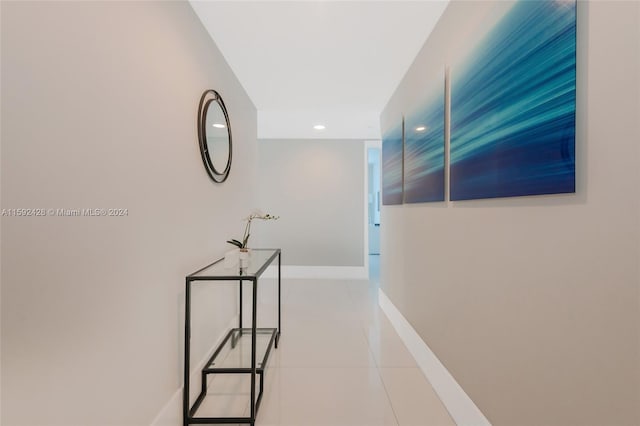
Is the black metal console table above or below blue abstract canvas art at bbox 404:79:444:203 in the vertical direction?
below

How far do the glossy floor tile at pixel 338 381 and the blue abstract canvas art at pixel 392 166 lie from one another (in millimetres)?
1253

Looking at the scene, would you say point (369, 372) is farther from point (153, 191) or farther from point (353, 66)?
point (353, 66)

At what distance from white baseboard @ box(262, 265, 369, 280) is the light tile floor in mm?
1877

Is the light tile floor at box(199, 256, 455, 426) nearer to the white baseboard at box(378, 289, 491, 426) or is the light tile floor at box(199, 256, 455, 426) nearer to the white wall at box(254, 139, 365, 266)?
the white baseboard at box(378, 289, 491, 426)

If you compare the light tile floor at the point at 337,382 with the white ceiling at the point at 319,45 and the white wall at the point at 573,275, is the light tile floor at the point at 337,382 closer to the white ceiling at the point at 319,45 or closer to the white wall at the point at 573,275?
the white wall at the point at 573,275

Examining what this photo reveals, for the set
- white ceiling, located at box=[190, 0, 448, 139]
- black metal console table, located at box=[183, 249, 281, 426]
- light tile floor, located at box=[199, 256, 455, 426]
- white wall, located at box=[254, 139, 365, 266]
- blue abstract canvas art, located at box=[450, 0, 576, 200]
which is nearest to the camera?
blue abstract canvas art, located at box=[450, 0, 576, 200]

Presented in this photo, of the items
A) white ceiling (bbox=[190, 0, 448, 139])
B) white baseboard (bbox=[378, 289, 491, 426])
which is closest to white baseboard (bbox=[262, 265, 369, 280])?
white baseboard (bbox=[378, 289, 491, 426])

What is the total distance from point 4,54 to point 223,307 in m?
1.93

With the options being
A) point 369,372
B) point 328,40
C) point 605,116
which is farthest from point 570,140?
point 369,372

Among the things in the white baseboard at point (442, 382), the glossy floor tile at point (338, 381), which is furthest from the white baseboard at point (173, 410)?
the white baseboard at point (442, 382)

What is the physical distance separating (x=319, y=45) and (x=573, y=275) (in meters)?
1.99

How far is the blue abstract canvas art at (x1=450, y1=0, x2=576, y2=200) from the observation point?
2.92ft

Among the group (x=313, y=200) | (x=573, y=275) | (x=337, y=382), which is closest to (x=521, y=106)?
(x=573, y=275)

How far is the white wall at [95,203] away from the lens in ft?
2.59
